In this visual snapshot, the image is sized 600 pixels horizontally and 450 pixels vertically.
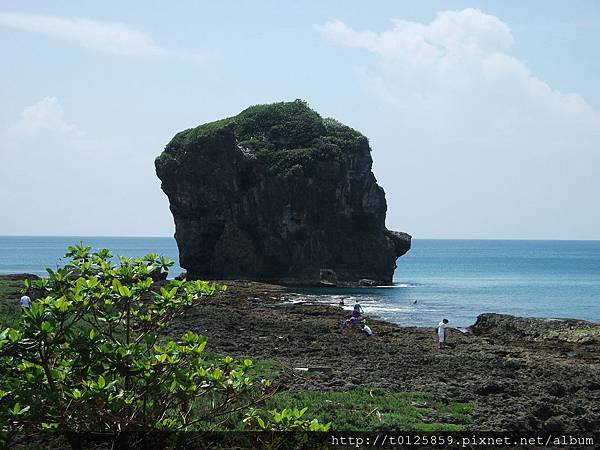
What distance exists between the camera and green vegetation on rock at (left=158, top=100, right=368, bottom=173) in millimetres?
81938

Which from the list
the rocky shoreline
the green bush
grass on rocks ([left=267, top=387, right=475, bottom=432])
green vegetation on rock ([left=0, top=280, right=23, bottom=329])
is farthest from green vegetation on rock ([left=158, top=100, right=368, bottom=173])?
the green bush

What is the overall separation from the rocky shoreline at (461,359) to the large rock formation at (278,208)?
123ft

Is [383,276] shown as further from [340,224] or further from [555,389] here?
[555,389]

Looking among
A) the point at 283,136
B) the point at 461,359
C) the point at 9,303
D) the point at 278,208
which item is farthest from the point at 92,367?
the point at 283,136

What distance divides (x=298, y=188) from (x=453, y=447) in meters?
68.3

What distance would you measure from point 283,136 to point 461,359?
66.0 metres

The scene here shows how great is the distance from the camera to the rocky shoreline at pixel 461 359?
15282 mm

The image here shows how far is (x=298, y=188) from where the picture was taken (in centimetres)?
8012

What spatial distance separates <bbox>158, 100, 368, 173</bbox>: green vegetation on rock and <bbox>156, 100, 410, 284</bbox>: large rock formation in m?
0.18

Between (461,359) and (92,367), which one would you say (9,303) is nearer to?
(461,359)

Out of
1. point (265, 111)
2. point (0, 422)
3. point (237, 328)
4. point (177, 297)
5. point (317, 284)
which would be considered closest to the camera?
point (0, 422)

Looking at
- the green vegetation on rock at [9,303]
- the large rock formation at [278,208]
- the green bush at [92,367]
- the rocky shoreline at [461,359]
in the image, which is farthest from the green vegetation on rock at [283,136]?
the green bush at [92,367]

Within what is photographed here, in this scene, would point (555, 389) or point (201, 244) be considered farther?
point (201, 244)

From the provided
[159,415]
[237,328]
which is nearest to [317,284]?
[237,328]
